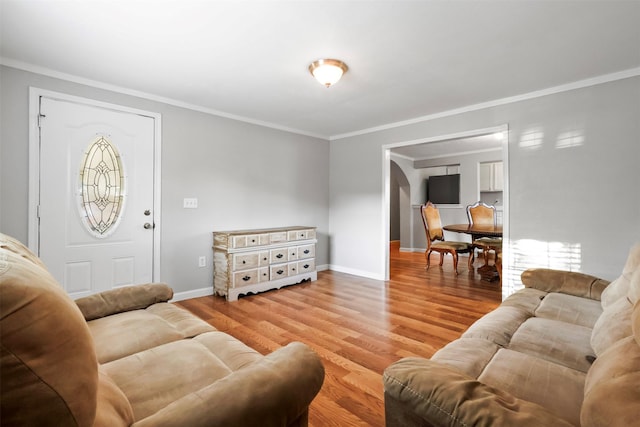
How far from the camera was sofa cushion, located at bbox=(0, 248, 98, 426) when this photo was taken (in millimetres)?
540

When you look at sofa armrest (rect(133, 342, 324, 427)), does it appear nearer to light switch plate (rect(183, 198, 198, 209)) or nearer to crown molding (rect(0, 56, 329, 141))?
light switch plate (rect(183, 198, 198, 209))

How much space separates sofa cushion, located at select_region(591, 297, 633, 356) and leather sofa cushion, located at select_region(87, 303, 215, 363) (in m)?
1.78

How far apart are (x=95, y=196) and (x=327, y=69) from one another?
2.64m

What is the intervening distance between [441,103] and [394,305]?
8.15 ft

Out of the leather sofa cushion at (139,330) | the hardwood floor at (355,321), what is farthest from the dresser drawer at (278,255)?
the leather sofa cushion at (139,330)

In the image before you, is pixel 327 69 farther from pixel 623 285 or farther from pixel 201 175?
pixel 623 285

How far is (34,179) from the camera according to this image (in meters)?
2.70

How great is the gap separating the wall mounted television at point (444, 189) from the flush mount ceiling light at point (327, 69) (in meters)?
5.74

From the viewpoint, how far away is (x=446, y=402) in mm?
892

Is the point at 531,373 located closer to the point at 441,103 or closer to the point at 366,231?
the point at 441,103

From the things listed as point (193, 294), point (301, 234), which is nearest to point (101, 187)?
point (193, 294)

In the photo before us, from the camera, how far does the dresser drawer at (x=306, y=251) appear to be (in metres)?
4.42

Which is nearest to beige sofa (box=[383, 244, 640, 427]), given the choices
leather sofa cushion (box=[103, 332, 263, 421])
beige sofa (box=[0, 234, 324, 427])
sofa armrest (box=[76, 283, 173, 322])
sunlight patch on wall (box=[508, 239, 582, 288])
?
beige sofa (box=[0, 234, 324, 427])

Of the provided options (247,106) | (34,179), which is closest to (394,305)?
(247,106)
